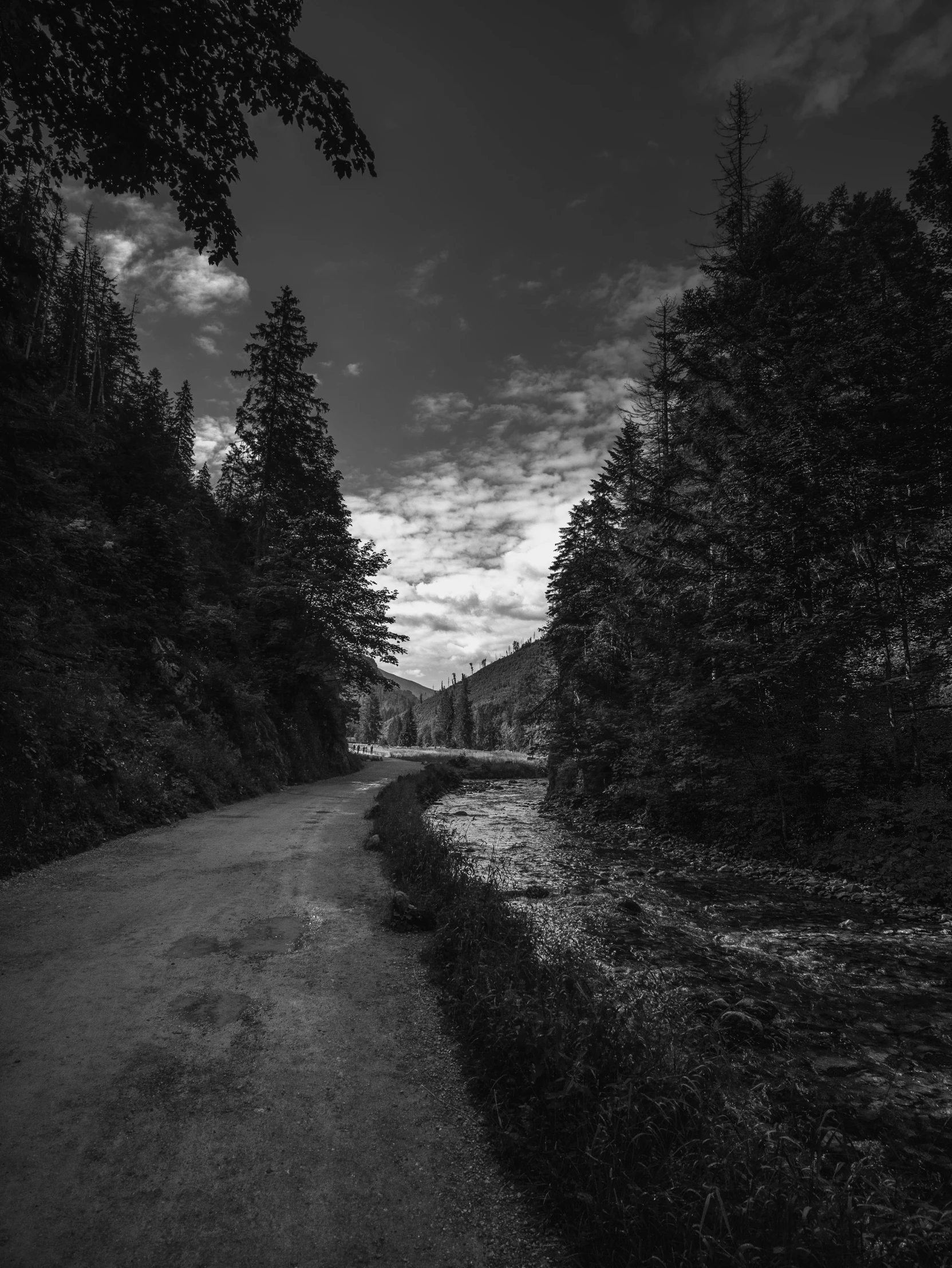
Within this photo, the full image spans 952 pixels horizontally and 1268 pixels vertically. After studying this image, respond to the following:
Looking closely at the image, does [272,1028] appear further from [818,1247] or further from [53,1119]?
[818,1247]

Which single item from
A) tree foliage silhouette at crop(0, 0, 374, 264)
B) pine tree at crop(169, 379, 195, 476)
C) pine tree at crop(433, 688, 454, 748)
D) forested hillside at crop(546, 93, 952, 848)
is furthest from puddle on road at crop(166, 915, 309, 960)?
pine tree at crop(433, 688, 454, 748)

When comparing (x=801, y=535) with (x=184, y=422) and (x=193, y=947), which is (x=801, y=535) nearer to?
(x=193, y=947)

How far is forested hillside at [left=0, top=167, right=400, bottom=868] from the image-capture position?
8.63 m

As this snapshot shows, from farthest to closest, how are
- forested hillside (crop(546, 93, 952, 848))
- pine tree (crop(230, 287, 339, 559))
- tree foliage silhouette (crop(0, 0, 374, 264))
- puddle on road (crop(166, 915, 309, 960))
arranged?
pine tree (crop(230, 287, 339, 559)), forested hillside (crop(546, 93, 952, 848)), puddle on road (crop(166, 915, 309, 960)), tree foliage silhouette (crop(0, 0, 374, 264))

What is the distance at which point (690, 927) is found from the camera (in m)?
8.40

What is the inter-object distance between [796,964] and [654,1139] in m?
5.37

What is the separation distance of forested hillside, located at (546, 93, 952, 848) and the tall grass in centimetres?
823

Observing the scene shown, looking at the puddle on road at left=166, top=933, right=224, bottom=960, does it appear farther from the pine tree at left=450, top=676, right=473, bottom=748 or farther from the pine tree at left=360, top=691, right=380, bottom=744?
the pine tree at left=360, top=691, right=380, bottom=744

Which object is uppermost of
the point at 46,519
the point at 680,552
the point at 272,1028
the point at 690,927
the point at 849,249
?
the point at 849,249

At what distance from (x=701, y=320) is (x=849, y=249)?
17.3ft

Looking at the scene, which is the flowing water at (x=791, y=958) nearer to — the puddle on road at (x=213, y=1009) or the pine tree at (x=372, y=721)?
the puddle on road at (x=213, y=1009)

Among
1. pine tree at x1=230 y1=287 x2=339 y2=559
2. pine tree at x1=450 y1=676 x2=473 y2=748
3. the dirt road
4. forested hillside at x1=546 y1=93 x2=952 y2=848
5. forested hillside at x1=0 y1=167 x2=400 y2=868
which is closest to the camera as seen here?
the dirt road

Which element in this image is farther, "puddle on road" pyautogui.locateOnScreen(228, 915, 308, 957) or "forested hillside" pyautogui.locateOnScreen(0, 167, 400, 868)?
"forested hillside" pyautogui.locateOnScreen(0, 167, 400, 868)

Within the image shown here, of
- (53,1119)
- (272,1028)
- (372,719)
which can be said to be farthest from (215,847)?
(372,719)
